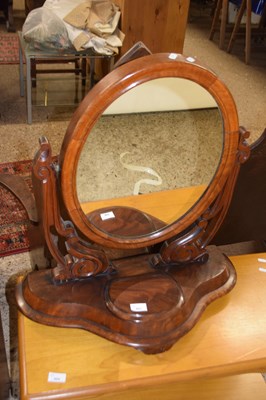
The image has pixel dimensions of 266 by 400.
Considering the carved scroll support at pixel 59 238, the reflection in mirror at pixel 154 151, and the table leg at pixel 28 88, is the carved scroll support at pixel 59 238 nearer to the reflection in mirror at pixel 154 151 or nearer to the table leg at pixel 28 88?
the reflection in mirror at pixel 154 151

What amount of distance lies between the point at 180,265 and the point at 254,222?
37 cm

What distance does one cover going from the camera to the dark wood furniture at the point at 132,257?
29.2 inches

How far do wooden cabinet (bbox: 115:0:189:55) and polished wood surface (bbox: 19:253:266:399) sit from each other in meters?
1.92

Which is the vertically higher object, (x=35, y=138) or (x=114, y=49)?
(x=114, y=49)

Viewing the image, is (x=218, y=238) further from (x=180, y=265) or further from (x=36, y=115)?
(x=36, y=115)

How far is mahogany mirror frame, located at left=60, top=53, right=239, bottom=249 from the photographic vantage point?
2.16ft

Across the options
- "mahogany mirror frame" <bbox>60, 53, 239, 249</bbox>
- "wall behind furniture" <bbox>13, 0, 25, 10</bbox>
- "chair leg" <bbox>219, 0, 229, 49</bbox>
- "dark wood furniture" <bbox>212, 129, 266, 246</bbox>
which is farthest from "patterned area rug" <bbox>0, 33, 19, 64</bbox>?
"mahogany mirror frame" <bbox>60, 53, 239, 249</bbox>

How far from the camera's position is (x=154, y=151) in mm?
912

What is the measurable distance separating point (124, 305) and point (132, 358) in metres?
0.10

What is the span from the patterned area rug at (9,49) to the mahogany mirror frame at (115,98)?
8.18 ft

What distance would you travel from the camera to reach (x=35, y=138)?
2.28m

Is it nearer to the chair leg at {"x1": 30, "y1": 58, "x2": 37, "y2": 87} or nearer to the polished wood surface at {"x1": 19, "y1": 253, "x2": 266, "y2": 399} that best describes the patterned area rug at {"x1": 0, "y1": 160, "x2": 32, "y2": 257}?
the polished wood surface at {"x1": 19, "y1": 253, "x2": 266, "y2": 399}

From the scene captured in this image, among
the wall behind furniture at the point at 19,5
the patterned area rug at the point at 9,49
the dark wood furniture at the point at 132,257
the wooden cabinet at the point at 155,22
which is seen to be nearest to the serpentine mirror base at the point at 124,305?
the dark wood furniture at the point at 132,257

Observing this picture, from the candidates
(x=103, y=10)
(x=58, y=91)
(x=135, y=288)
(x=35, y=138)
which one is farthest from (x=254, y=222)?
(x=58, y=91)
